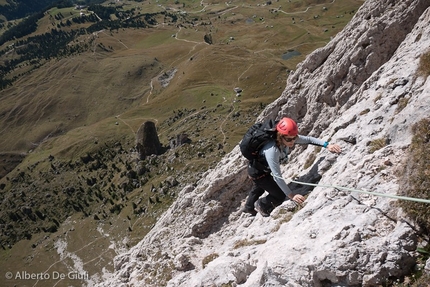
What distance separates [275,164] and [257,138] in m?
1.28

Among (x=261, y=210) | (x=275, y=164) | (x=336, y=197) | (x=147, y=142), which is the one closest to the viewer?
(x=336, y=197)

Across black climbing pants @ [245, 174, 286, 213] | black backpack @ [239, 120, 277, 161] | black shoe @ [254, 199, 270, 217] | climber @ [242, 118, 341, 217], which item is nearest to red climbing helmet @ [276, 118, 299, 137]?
climber @ [242, 118, 341, 217]

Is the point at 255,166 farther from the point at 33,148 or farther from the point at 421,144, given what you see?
the point at 33,148

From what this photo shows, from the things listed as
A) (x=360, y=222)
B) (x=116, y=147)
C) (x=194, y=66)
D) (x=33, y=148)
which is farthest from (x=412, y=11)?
(x=33, y=148)

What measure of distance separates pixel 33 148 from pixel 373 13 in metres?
207

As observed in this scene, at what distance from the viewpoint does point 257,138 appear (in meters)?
12.4

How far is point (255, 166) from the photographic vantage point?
44.0 ft

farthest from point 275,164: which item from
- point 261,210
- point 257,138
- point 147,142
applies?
point 147,142

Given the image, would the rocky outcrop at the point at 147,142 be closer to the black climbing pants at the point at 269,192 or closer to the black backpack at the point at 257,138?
the black climbing pants at the point at 269,192

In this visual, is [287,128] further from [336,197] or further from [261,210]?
[261,210]

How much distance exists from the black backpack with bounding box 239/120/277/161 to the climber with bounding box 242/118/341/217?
12cm

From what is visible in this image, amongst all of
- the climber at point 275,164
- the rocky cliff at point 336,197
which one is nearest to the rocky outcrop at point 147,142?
the rocky cliff at point 336,197

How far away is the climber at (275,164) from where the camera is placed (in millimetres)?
11648

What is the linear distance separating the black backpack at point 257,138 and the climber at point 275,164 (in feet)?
0.41
